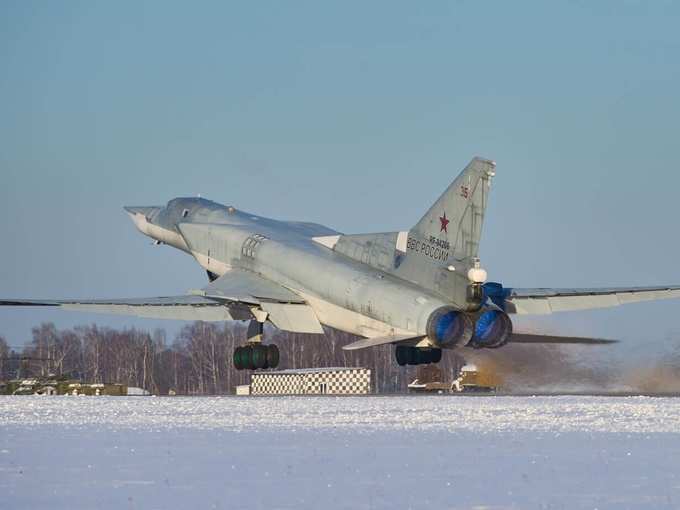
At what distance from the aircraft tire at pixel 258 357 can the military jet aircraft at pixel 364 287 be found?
0.08ft

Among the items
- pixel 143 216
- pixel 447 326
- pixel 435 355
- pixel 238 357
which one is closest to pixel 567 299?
pixel 435 355

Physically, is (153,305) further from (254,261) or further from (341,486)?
(341,486)

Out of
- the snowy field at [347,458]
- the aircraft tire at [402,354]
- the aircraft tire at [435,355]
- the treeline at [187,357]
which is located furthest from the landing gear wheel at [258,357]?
the treeline at [187,357]

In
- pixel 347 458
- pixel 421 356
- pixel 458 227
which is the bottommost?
pixel 347 458

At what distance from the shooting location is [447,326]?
26.0 m

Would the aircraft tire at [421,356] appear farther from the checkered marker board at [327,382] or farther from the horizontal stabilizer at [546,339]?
the checkered marker board at [327,382]

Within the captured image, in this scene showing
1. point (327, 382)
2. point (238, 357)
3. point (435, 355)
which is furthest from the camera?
point (327, 382)

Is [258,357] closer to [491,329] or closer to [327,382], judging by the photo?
[491,329]

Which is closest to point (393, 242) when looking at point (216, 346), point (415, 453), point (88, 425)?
point (88, 425)

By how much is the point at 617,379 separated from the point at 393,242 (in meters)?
7.19

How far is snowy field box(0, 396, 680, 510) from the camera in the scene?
11406 mm

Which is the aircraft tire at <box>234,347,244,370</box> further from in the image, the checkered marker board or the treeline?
the treeline

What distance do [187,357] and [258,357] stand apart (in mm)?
44646

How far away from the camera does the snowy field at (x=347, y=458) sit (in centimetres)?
1141
